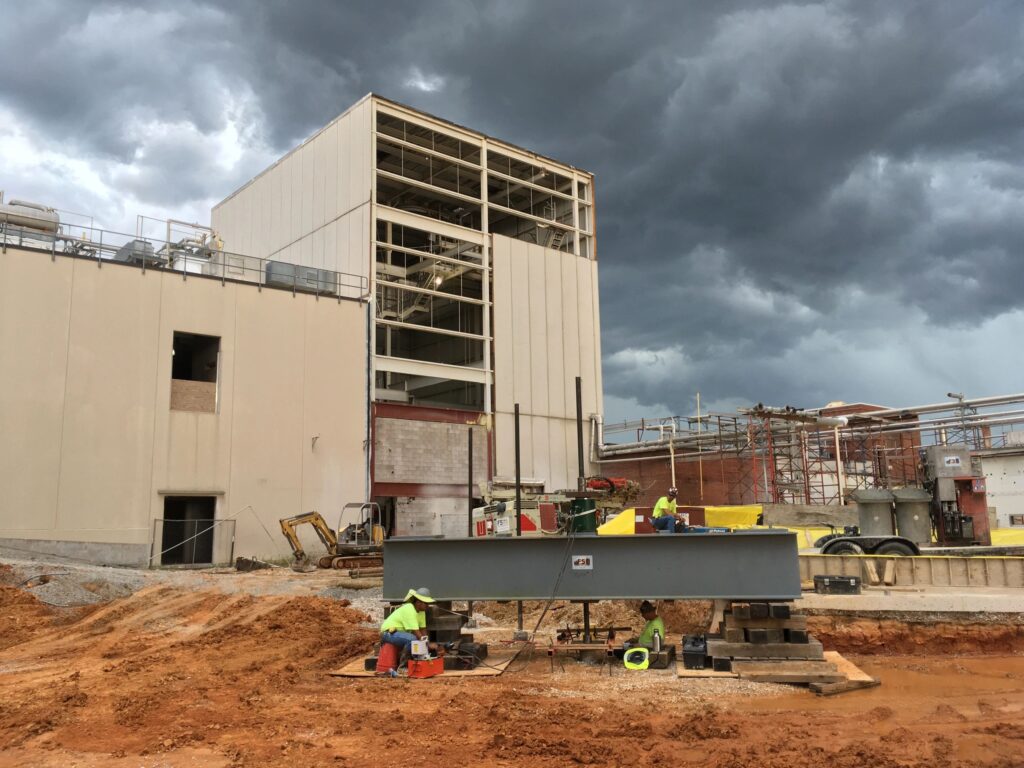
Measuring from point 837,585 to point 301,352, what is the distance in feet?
78.9

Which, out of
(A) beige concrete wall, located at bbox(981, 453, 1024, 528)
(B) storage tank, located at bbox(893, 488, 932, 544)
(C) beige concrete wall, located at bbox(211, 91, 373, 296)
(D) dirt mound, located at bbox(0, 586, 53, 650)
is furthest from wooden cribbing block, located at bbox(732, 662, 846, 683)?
(C) beige concrete wall, located at bbox(211, 91, 373, 296)

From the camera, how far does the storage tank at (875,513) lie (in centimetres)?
1995

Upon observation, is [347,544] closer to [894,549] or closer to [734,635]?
[894,549]

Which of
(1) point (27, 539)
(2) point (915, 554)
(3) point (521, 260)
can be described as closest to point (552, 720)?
(2) point (915, 554)

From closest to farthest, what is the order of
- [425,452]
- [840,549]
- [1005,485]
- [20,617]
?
[840,549], [20,617], [1005,485], [425,452]

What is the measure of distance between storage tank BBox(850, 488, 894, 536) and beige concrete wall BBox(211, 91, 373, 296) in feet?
80.6

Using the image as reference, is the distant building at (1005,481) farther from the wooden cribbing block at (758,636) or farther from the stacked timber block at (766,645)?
the wooden cribbing block at (758,636)

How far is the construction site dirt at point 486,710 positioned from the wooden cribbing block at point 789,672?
24 cm

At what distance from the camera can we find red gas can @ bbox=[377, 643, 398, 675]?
497 inches

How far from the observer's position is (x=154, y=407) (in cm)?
3025

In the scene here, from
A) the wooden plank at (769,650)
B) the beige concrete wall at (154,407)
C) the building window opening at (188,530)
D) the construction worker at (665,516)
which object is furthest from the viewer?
the building window opening at (188,530)

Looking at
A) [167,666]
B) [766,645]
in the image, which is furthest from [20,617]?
[766,645]

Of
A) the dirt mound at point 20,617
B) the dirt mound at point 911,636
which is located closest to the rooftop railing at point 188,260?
the dirt mound at point 20,617

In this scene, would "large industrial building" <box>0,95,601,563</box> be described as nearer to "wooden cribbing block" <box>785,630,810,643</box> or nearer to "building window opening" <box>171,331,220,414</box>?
"building window opening" <box>171,331,220,414</box>
